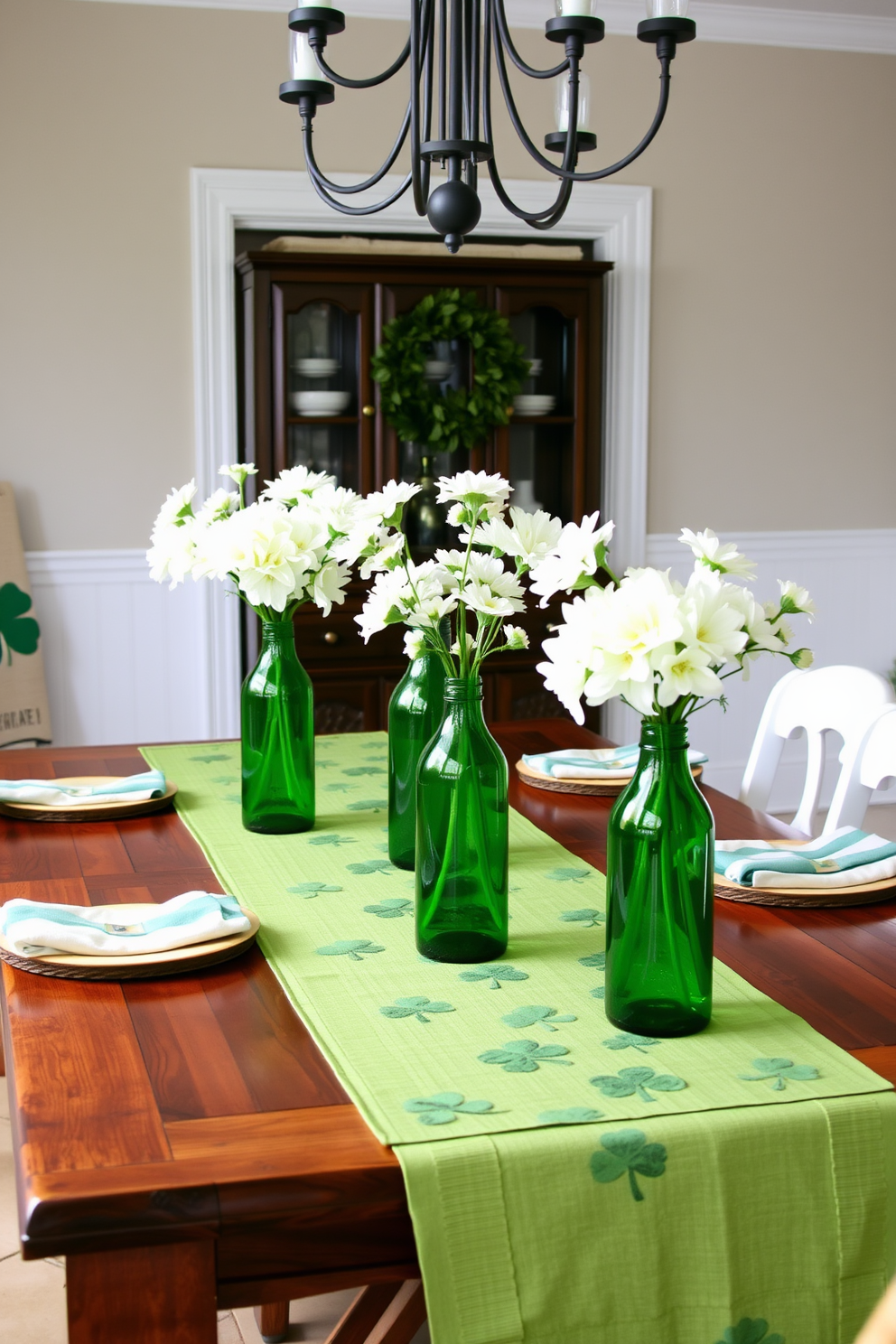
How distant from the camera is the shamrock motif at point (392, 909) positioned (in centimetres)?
154

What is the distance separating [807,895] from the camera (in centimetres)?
161

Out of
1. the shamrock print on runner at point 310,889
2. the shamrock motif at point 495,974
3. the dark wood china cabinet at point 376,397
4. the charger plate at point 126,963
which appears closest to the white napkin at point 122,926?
the charger plate at point 126,963

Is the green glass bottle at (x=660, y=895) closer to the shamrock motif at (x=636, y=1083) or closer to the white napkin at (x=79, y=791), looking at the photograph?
the shamrock motif at (x=636, y=1083)

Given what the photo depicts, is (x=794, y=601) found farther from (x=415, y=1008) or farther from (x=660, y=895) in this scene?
(x=415, y=1008)

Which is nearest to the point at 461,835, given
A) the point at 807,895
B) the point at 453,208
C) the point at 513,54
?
the point at 807,895

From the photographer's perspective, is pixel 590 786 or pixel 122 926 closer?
pixel 122 926

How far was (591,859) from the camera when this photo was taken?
1.78 metres

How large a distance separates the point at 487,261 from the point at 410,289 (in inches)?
9.8

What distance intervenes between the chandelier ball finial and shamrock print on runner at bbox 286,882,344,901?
89 centimetres

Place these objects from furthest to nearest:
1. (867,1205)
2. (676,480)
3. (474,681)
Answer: (676,480) < (474,681) < (867,1205)

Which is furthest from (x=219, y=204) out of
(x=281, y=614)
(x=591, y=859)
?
(x=591, y=859)

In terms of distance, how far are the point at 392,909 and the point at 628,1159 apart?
0.58 metres

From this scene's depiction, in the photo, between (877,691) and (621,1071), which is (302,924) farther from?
(877,691)

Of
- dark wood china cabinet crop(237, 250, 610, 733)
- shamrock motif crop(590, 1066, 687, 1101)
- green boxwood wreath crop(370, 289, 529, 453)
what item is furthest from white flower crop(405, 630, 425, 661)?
green boxwood wreath crop(370, 289, 529, 453)
